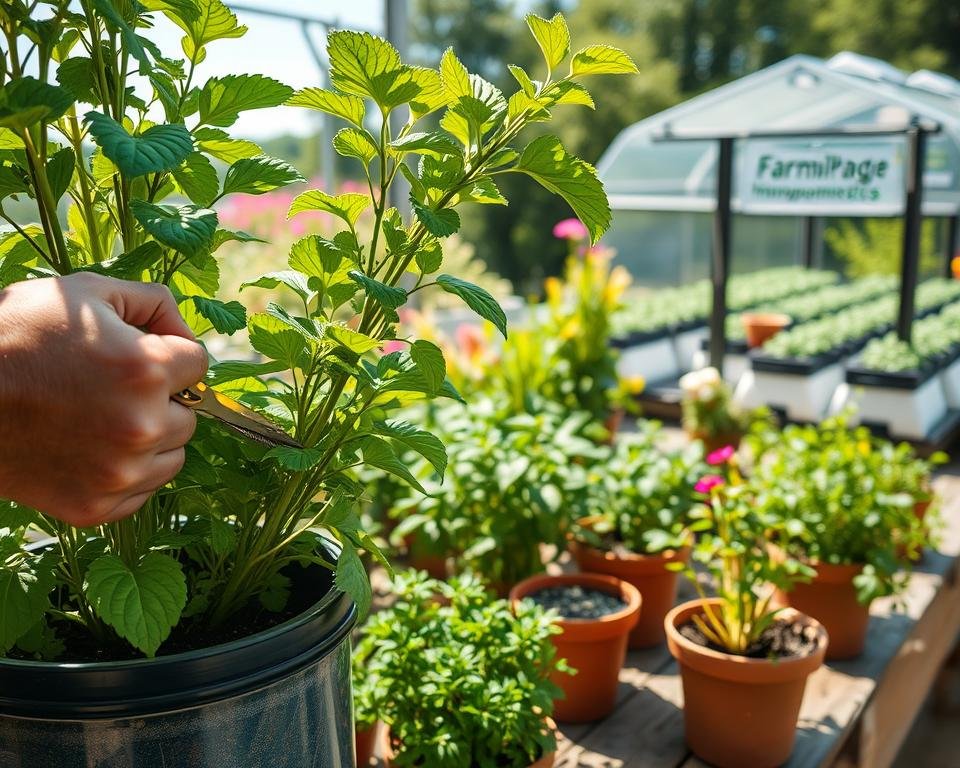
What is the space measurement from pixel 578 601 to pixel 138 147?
1371 mm

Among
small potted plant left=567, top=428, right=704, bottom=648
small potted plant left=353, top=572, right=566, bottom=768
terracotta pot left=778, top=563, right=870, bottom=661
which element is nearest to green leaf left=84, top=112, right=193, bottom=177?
small potted plant left=353, top=572, right=566, bottom=768

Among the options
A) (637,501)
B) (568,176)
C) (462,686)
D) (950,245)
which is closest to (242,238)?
(568,176)

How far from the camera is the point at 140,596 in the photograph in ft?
2.62

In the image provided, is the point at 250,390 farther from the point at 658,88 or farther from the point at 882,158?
the point at 658,88

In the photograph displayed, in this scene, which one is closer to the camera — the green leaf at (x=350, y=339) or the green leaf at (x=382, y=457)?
the green leaf at (x=350, y=339)

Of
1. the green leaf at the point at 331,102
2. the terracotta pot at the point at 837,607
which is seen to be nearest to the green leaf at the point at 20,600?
the green leaf at the point at 331,102

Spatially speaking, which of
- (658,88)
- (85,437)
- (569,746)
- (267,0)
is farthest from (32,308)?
(658,88)

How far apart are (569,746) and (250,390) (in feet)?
3.27

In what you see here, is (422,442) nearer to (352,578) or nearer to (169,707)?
(352,578)

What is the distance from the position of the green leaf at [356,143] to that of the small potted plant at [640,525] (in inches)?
46.3

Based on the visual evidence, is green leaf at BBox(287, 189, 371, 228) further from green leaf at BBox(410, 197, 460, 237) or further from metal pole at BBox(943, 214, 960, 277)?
metal pole at BBox(943, 214, 960, 277)

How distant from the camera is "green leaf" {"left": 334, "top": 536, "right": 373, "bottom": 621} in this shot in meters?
0.84

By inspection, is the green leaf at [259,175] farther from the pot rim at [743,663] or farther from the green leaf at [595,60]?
the pot rim at [743,663]

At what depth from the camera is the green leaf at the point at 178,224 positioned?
2.33ft
